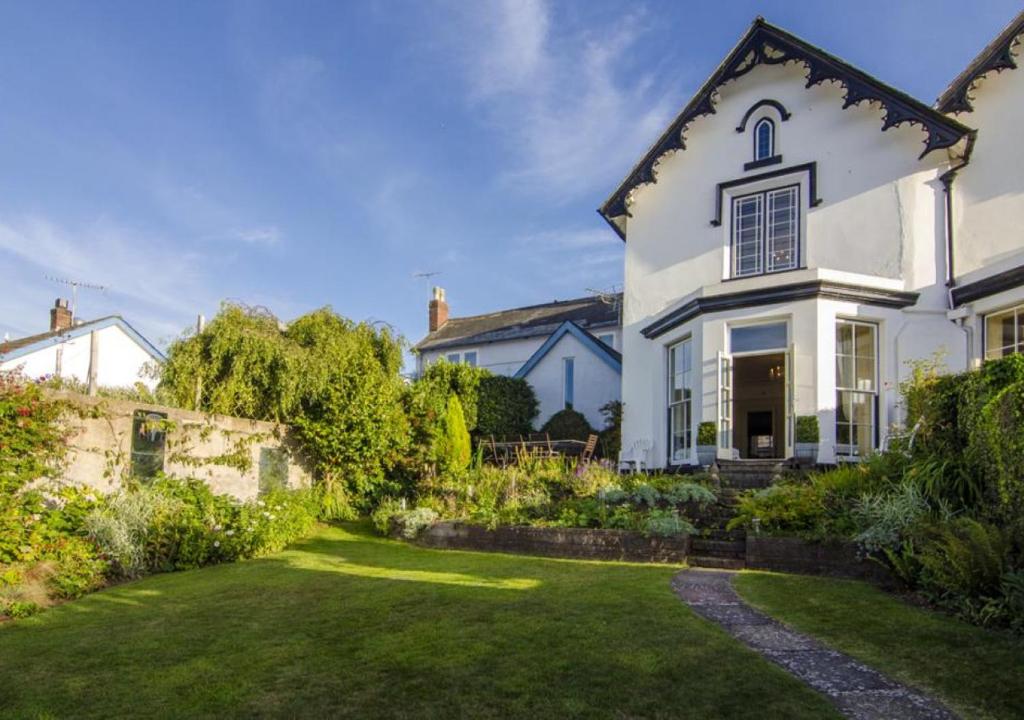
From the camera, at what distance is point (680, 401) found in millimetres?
16484

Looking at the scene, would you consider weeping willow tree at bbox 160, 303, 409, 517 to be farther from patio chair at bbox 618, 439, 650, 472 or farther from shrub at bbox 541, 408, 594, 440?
shrub at bbox 541, 408, 594, 440

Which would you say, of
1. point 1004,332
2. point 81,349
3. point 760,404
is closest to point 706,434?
point 1004,332

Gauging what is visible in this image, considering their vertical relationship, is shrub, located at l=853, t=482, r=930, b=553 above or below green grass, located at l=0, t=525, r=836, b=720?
above

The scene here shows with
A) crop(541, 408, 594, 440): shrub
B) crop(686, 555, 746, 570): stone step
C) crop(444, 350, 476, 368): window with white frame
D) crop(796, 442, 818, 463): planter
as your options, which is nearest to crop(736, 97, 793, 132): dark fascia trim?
crop(796, 442, 818, 463): planter

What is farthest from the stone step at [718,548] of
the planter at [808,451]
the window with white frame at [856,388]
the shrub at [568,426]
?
the shrub at [568,426]

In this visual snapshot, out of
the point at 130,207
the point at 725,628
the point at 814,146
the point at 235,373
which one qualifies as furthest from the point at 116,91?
the point at 814,146

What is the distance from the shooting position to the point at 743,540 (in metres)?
10.1

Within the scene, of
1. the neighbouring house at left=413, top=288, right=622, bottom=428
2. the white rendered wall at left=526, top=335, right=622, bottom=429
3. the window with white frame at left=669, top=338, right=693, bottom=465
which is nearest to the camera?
the window with white frame at left=669, top=338, right=693, bottom=465

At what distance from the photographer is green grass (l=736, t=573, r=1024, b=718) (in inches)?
184

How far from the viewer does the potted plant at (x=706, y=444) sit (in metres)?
14.6

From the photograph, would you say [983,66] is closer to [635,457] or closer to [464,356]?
[635,457]

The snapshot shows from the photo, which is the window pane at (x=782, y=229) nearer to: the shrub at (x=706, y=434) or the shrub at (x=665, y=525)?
the shrub at (x=706, y=434)

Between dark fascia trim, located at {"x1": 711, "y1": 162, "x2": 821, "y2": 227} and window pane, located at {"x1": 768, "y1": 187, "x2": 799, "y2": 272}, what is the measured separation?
37cm

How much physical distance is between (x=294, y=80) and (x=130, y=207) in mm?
3981
